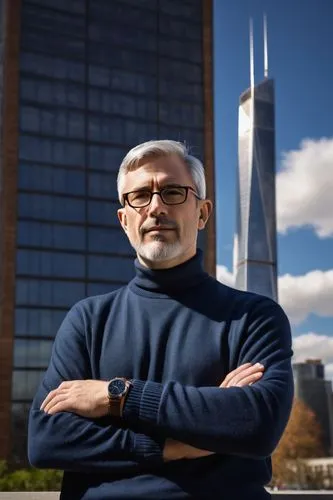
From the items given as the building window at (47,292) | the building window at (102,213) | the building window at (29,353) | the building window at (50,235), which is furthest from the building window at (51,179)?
the building window at (29,353)

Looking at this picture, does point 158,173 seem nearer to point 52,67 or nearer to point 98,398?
point 98,398

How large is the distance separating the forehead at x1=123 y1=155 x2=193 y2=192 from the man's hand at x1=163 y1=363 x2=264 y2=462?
738 mm

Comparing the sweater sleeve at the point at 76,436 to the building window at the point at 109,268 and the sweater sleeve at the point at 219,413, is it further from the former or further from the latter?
the building window at the point at 109,268

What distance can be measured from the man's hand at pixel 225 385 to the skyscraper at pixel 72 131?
60546mm

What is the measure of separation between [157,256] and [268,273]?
94713 mm

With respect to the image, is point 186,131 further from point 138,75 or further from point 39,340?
point 39,340

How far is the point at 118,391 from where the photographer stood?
9.73 feet

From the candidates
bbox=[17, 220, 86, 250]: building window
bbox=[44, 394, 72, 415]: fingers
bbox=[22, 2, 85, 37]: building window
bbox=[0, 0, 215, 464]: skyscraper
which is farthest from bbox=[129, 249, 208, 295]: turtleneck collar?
bbox=[22, 2, 85, 37]: building window

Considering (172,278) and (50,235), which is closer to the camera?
(172,278)

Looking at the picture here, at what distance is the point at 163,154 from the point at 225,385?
90cm

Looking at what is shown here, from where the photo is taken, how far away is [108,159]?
70500mm

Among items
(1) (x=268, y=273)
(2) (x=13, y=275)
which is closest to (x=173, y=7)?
(2) (x=13, y=275)

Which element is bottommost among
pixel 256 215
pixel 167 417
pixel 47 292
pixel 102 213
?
pixel 167 417

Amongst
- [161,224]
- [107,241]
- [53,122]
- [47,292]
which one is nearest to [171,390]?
[161,224]
